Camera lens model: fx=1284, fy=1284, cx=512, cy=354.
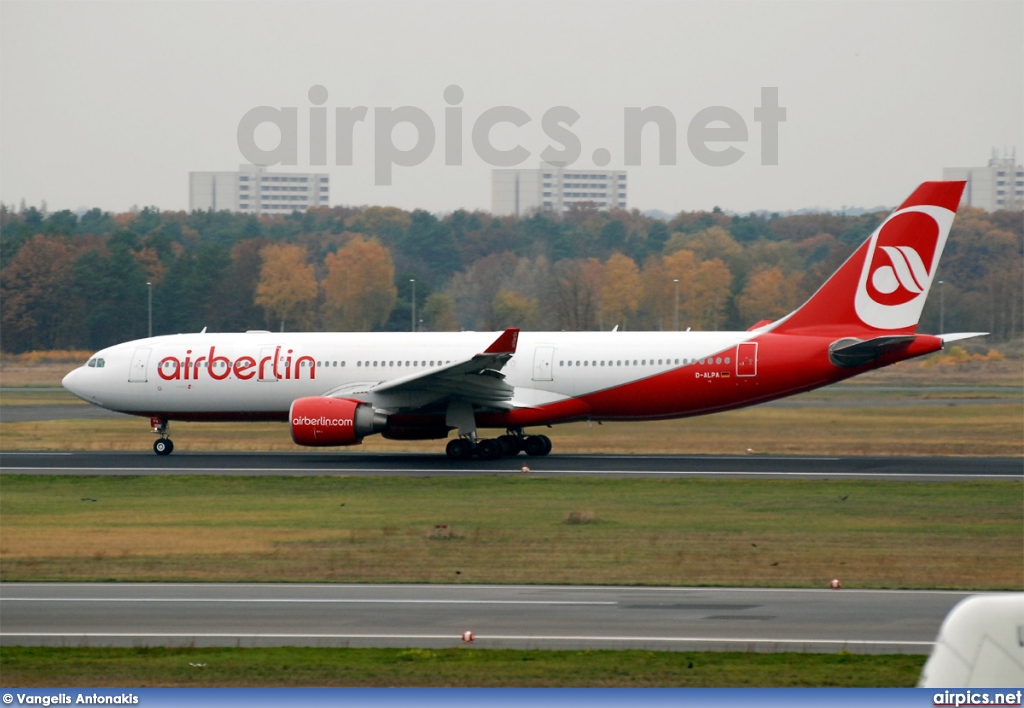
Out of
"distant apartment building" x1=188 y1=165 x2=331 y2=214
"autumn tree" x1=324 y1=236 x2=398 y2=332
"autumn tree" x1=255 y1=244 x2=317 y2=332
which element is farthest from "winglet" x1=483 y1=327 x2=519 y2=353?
"distant apartment building" x1=188 y1=165 x2=331 y2=214

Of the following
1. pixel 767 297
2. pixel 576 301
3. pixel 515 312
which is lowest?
pixel 515 312

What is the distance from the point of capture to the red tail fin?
99.4ft

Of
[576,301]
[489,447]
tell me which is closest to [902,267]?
[489,447]

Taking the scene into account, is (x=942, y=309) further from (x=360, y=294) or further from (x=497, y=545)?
(x=497, y=545)

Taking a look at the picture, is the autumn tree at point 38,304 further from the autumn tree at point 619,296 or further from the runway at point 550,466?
the runway at point 550,466

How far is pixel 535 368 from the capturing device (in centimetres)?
3203

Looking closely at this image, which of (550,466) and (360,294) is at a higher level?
(360,294)

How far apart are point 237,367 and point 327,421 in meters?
4.51

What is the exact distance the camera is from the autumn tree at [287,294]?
71500 mm

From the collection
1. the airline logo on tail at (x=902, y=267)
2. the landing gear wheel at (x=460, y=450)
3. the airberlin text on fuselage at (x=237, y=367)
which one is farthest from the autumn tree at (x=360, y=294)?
the airline logo on tail at (x=902, y=267)

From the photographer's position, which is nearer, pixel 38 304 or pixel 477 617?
pixel 477 617

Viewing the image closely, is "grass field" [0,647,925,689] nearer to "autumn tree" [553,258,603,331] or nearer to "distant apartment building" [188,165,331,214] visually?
"autumn tree" [553,258,603,331]

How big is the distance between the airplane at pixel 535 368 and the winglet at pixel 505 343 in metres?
0.04

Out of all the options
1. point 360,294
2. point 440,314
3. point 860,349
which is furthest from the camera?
point 440,314
